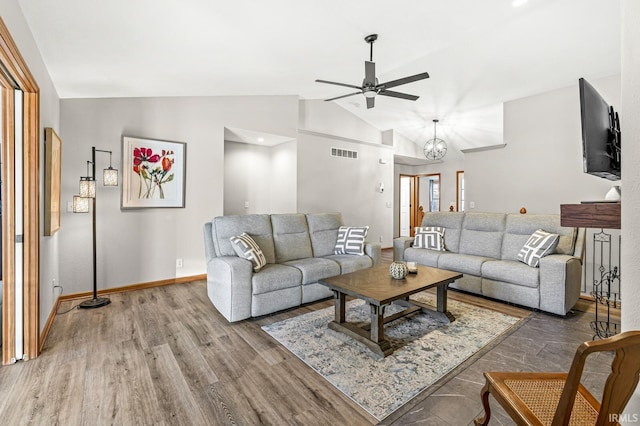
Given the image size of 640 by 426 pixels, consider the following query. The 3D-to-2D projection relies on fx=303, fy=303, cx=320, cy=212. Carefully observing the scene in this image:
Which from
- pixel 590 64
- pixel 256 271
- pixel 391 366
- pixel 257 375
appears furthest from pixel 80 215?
pixel 590 64

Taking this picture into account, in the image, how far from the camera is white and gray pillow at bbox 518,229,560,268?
3387 mm

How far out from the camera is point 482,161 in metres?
5.36

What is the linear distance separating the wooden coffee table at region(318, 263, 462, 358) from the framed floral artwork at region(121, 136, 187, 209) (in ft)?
9.14

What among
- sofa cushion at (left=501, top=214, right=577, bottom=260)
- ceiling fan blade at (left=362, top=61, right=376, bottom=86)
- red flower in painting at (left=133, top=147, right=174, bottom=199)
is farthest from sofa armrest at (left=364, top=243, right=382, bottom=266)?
red flower in painting at (left=133, top=147, right=174, bottom=199)

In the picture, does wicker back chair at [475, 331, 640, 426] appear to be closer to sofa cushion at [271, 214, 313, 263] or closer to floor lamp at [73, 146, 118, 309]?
sofa cushion at [271, 214, 313, 263]

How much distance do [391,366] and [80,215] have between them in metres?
3.91

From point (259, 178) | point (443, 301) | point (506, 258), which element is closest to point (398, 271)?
point (443, 301)

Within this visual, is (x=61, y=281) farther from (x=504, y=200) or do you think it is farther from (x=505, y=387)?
(x=504, y=200)

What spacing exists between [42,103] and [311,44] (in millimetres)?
2551

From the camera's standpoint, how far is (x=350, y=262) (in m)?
3.76

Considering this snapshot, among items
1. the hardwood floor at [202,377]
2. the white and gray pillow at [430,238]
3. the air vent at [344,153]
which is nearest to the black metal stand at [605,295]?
the hardwood floor at [202,377]

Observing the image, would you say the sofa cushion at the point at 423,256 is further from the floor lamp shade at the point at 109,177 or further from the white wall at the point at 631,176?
the floor lamp shade at the point at 109,177

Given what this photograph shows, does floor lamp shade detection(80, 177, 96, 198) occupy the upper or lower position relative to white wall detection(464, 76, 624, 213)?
lower

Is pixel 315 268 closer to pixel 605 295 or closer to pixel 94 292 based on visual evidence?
pixel 94 292
